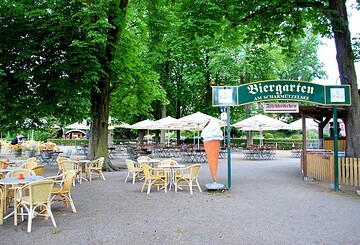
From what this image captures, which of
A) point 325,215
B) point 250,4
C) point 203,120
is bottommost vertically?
point 325,215

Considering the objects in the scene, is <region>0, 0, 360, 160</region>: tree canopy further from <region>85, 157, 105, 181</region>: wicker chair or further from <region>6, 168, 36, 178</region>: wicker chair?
<region>6, 168, 36, 178</region>: wicker chair

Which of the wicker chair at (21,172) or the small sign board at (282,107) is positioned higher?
the small sign board at (282,107)

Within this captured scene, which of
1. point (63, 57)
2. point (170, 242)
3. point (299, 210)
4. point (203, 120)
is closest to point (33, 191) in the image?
point (170, 242)

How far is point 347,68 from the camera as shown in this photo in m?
10.8

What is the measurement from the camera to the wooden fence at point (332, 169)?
371 inches

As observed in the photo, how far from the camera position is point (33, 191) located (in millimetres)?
5426

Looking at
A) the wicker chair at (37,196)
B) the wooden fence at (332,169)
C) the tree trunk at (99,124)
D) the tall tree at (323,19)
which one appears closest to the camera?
the wicker chair at (37,196)

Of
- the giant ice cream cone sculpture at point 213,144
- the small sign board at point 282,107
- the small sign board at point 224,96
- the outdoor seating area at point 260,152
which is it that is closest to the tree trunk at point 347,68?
the small sign board at point 282,107

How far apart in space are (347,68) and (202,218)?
8159mm

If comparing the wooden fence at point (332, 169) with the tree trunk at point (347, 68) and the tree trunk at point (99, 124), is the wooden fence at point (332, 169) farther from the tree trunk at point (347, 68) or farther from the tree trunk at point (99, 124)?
the tree trunk at point (99, 124)

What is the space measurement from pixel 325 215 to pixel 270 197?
191 centimetres

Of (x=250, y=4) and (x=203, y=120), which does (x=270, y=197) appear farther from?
(x=203, y=120)

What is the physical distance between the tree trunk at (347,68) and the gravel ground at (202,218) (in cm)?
232

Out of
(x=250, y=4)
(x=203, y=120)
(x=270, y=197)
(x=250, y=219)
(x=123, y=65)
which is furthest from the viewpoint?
(x=203, y=120)
